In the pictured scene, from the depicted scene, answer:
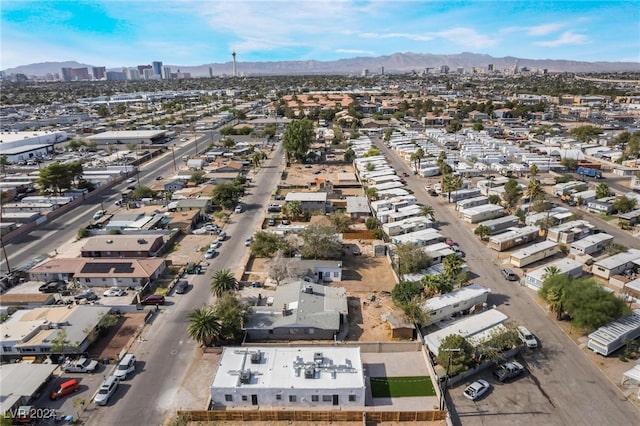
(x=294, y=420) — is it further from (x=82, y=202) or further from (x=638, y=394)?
(x=82, y=202)

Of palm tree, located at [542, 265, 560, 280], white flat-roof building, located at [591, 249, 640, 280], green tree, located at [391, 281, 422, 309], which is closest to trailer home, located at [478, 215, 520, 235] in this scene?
white flat-roof building, located at [591, 249, 640, 280]

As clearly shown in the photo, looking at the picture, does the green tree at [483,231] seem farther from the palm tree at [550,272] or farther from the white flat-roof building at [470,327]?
the white flat-roof building at [470,327]

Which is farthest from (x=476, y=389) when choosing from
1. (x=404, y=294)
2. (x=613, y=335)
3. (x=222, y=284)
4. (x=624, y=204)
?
(x=624, y=204)

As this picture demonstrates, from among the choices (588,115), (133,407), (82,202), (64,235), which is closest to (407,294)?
(133,407)

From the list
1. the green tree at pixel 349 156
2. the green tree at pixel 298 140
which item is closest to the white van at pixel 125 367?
the green tree at pixel 298 140

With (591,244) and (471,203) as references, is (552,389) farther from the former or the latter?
(471,203)

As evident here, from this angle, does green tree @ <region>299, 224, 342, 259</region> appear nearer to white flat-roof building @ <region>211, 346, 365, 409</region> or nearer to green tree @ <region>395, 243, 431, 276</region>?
green tree @ <region>395, 243, 431, 276</region>
